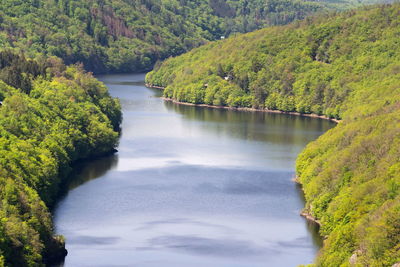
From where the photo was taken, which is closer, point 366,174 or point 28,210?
point 28,210

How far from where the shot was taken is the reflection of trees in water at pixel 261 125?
5902 inches

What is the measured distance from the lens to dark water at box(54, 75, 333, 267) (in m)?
82.1

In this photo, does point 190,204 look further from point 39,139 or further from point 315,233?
point 39,139

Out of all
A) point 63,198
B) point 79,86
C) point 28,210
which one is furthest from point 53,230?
point 79,86

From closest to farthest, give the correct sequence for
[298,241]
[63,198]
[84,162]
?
1. [298,241]
2. [63,198]
3. [84,162]

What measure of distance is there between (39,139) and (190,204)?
23.7 metres

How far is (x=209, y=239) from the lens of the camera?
282 ft

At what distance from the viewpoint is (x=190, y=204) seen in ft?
326

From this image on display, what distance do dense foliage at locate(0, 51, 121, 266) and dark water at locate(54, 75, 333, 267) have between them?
11.1 ft

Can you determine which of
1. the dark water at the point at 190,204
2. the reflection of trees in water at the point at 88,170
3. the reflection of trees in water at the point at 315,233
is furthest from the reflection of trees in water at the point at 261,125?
the reflection of trees in water at the point at 315,233

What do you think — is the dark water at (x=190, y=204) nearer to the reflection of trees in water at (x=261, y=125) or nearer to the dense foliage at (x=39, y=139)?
the reflection of trees in water at (x=261, y=125)

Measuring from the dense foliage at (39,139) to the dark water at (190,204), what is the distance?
134 inches

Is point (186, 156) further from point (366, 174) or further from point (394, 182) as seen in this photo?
point (394, 182)

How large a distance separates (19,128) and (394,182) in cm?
5021
